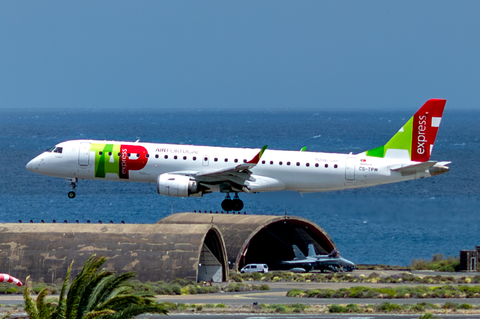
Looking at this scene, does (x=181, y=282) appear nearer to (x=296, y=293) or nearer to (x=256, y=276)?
(x=296, y=293)

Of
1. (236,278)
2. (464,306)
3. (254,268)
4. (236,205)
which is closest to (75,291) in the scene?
(236,205)

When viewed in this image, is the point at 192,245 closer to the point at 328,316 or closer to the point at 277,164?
the point at 277,164

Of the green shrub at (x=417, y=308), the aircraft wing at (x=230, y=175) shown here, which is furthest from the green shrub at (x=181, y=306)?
the green shrub at (x=417, y=308)

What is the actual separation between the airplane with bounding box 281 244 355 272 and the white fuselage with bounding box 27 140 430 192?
29.4 meters

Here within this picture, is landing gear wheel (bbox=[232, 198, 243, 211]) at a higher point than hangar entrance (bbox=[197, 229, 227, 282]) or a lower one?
higher

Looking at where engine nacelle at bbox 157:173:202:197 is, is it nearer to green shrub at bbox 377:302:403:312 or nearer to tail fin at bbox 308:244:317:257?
green shrub at bbox 377:302:403:312

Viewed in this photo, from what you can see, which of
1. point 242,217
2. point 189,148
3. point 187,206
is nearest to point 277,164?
point 189,148

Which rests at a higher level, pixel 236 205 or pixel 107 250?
pixel 236 205

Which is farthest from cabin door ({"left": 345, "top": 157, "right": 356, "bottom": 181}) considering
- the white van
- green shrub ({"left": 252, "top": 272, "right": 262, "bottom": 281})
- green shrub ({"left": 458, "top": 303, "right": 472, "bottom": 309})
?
the white van

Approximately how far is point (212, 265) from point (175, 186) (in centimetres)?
1551

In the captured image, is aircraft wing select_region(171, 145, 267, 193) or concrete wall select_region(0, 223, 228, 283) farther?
concrete wall select_region(0, 223, 228, 283)

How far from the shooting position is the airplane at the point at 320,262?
89312mm

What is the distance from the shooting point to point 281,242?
95.5m

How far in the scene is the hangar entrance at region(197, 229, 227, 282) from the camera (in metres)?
72.7
